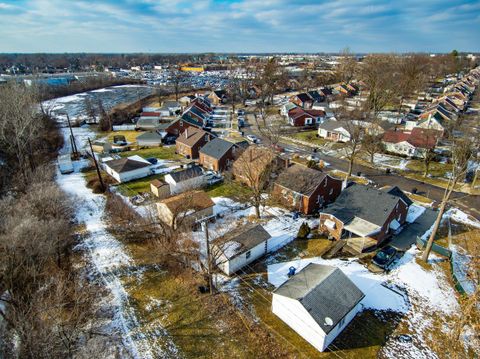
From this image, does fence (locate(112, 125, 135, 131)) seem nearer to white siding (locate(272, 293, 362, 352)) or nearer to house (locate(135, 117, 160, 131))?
house (locate(135, 117, 160, 131))

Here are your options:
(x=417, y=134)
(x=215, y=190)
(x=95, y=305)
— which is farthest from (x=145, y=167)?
(x=417, y=134)

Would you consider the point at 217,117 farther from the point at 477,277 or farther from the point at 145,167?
the point at 477,277

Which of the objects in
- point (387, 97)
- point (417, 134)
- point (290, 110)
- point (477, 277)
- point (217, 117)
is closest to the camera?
point (477, 277)

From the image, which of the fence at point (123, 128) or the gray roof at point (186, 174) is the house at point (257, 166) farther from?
the fence at point (123, 128)

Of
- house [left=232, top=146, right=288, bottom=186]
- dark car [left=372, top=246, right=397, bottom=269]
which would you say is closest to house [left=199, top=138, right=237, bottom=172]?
house [left=232, top=146, right=288, bottom=186]

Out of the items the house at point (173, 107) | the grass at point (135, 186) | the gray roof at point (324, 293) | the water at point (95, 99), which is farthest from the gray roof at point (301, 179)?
the water at point (95, 99)

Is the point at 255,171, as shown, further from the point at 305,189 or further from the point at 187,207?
the point at 187,207

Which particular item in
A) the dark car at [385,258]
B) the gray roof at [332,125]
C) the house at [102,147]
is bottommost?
the dark car at [385,258]
